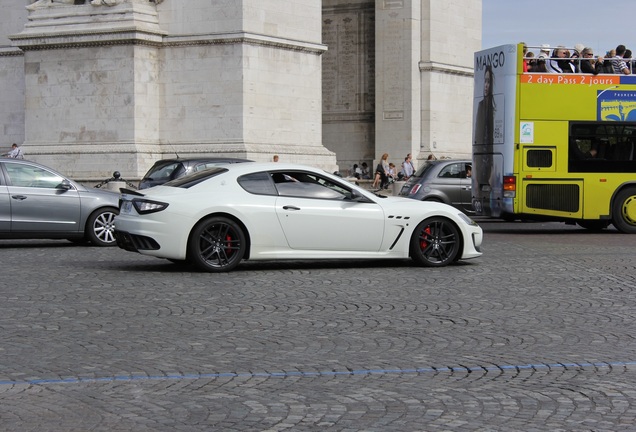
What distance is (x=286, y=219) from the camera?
563 inches

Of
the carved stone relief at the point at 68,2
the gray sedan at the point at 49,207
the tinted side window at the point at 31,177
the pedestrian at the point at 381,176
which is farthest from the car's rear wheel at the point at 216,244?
the pedestrian at the point at 381,176

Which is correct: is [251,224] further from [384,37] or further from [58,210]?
[384,37]

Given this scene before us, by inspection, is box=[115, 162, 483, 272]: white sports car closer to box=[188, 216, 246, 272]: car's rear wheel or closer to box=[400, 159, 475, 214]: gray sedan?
box=[188, 216, 246, 272]: car's rear wheel

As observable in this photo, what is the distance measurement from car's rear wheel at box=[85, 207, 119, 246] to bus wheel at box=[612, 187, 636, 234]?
30.3 feet

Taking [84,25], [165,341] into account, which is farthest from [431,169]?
[165,341]

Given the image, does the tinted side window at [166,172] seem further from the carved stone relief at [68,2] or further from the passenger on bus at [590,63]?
the carved stone relief at [68,2]

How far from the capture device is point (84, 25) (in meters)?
30.1

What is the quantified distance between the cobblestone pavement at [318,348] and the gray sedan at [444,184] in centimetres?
1059

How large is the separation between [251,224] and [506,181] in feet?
30.2

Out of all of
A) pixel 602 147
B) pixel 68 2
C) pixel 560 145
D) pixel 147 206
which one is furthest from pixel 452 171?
pixel 147 206

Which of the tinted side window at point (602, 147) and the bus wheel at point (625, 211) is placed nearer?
the tinted side window at point (602, 147)

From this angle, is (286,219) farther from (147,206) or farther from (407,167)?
(407,167)

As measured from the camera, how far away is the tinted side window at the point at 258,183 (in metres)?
14.5

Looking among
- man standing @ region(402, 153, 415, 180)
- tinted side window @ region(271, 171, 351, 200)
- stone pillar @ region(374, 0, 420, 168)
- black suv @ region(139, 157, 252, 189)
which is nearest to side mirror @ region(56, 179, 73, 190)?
black suv @ region(139, 157, 252, 189)
